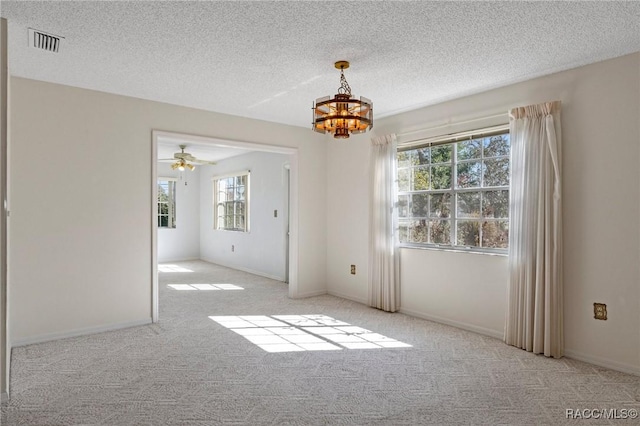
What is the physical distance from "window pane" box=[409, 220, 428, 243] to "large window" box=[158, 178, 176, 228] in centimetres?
666

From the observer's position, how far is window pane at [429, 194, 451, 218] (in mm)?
4529

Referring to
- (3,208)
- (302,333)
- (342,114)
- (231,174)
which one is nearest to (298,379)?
(302,333)

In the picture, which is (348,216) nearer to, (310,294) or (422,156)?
(310,294)

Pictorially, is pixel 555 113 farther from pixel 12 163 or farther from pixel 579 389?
pixel 12 163

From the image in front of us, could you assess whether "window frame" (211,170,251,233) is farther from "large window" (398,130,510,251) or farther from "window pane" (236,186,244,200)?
"large window" (398,130,510,251)

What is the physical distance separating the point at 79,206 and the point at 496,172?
4.32 metres

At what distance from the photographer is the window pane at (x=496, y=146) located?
13.2 feet

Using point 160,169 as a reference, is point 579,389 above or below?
below

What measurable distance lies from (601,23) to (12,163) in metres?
4.93

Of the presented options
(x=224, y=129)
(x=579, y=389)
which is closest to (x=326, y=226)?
(x=224, y=129)

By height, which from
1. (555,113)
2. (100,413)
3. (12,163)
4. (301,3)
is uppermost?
(301,3)

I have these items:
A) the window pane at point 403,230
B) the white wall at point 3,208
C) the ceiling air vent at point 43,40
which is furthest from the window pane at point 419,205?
the white wall at point 3,208

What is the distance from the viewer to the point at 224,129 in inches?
198

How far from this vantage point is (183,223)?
9.70m
